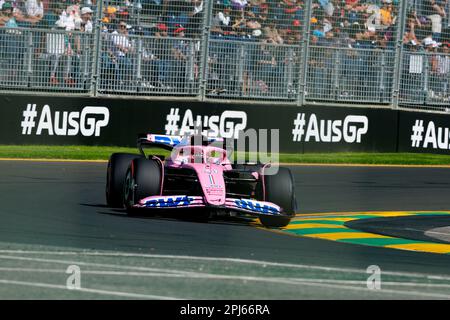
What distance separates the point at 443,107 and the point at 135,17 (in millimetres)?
6921

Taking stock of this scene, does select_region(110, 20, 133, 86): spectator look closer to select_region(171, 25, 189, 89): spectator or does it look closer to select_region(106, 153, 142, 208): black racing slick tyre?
select_region(171, 25, 189, 89): spectator

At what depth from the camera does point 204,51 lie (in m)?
21.9

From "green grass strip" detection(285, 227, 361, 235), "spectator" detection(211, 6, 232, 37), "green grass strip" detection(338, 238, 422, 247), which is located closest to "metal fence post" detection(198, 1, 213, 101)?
"spectator" detection(211, 6, 232, 37)

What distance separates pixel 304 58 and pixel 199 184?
10.7 metres

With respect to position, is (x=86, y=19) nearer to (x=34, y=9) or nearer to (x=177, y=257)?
(x=34, y=9)

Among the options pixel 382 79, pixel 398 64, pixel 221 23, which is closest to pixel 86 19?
pixel 221 23

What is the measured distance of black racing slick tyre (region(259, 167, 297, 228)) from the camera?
12711mm

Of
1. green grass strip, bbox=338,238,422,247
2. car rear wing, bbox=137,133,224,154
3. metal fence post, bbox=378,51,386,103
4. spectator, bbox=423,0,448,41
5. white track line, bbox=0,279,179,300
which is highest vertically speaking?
spectator, bbox=423,0,448,41

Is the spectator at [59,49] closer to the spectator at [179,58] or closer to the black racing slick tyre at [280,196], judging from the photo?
the spectator at [179,58]

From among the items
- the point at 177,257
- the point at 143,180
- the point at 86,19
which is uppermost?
the point at 86,19

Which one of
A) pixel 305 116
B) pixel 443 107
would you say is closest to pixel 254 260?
pixel 305 116

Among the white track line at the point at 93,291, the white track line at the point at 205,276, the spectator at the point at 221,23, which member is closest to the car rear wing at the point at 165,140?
the white track line at the point at 205,276

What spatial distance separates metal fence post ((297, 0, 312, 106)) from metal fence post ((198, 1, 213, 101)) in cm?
201
